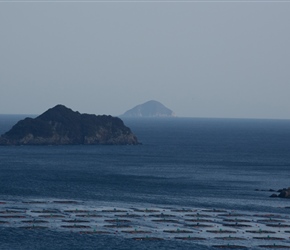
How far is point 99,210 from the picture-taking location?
141500 millimetres

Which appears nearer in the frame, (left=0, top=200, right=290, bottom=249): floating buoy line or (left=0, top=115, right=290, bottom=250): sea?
(left=0, top=115, right=290, bottom=250): sea

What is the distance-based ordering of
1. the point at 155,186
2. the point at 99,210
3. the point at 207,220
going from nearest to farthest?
the point at 207,220, the point at 99,210, the point at 155,186

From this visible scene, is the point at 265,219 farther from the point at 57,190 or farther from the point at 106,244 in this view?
the point at 57,190

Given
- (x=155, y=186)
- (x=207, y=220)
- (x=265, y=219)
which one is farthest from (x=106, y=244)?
(x=155, y=186)

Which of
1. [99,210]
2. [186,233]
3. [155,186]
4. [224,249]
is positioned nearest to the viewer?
[224,249]

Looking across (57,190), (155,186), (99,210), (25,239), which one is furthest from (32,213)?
(155,186)

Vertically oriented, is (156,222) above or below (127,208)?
below

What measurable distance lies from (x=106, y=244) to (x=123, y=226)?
14101 millimetres

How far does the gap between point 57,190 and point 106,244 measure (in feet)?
209

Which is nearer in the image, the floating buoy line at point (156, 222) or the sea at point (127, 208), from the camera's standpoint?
the sea at point (127, 208)

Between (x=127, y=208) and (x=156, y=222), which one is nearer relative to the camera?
(x=156, y=222)

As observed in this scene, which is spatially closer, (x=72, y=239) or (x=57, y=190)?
(x=72, y=239)

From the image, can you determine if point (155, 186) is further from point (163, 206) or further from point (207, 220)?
point (207, 220)

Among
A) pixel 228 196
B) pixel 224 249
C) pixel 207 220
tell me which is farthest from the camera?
pixel 228 196
